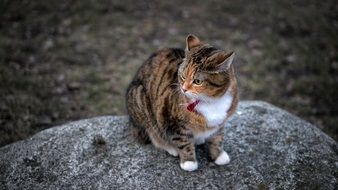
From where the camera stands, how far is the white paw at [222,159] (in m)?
3.40

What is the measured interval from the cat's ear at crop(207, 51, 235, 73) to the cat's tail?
3.47ft

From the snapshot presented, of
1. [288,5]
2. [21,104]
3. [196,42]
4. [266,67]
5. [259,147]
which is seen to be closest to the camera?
[196,42]

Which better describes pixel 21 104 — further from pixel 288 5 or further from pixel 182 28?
pixel 288 5

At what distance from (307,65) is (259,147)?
3600 mm

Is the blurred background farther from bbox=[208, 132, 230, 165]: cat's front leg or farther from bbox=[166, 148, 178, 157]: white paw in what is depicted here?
bbox=[208, 132, 230, 165]: cat's front leg

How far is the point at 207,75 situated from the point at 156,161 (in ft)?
3.40

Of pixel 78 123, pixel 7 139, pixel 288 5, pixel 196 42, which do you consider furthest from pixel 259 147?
pixel 288 5

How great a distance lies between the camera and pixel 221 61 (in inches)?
109

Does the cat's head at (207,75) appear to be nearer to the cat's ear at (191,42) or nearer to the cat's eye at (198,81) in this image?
the cat's eye at (198,81)

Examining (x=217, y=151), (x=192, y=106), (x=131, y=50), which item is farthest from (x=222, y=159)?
(x=131, y=50)

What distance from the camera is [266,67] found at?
21.8 feet

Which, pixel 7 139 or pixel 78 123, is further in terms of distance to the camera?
pixel 7 139

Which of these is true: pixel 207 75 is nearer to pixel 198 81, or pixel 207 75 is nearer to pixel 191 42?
pixel 198 81

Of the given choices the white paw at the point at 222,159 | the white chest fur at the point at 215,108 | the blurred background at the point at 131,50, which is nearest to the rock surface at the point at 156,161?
the white paw at the point at 222,159
